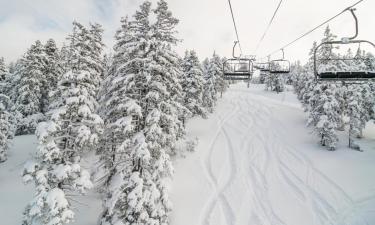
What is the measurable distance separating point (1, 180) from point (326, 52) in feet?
121

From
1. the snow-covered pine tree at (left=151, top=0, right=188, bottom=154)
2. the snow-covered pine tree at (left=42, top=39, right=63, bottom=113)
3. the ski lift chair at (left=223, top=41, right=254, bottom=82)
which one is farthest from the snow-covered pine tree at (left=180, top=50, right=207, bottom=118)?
the snow-covered pine tree at (left=151, top=0, right=188, bottom=154)

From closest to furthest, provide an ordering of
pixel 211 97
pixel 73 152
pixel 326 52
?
pixel 73 152 < pixel 326 52 < pixel 211 97

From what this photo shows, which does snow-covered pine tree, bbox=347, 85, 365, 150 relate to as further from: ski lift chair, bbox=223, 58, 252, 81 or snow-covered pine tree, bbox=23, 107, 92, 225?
snow-covered pine tree, bbox=23, 107, 92, 225

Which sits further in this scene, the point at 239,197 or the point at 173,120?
the point at 239,197

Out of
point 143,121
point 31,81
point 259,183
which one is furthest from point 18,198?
point 259,183

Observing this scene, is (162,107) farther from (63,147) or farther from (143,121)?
(63,147)

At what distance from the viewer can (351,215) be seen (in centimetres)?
2520

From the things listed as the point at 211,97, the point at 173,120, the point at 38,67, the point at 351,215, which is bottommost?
the point at 351,215

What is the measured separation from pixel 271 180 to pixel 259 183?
1.48 meters

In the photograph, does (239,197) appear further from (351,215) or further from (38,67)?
(38,67)

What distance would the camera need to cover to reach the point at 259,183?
3198cm

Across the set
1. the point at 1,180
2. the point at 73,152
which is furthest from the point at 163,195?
the point at 1,180

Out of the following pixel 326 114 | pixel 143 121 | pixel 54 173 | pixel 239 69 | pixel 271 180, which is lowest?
pixel 271 180

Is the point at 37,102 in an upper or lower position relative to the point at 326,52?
lower
